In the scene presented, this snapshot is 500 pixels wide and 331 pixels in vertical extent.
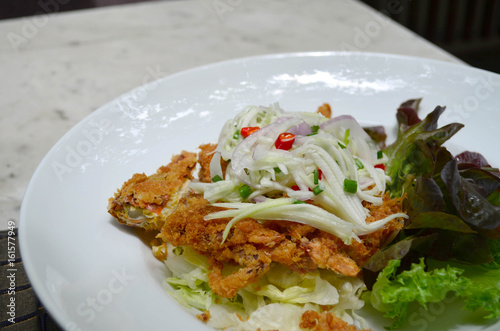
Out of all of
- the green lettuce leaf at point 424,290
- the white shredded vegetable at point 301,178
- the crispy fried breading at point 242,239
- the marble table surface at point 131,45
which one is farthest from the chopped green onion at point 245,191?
the marble table surface at point 131,45

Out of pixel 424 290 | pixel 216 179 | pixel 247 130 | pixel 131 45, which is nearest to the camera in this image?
pixel 424 290

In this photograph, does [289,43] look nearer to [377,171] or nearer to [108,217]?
[377,171]

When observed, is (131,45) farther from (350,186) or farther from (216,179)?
(350,186)

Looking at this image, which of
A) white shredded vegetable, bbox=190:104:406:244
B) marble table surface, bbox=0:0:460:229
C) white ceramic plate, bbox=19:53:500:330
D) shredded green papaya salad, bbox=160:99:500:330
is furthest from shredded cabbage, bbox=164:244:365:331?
marble table surface, bbox=0:0:460:229

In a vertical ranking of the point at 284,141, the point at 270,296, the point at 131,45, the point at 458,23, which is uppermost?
the point at 284,141

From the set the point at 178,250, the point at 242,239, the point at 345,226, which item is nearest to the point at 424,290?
the point at 345,226

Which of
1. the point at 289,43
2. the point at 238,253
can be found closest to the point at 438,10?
the point at 289,43
